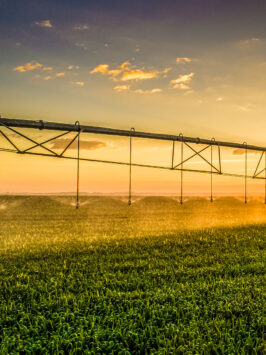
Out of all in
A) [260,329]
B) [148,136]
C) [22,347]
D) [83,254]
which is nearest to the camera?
[22,347]

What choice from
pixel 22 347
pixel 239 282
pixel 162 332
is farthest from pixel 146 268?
pixel 22 347

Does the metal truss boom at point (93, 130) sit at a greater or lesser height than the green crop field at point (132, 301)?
greater

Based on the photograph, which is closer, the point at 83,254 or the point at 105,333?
the point at 105,333

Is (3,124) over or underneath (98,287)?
over

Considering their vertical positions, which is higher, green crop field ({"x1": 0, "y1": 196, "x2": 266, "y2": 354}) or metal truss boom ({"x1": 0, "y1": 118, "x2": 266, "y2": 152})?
metal truss boom ({"x1": 0, "y1": 118, "x2": 266, "y2": 152})

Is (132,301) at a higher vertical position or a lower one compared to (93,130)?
lower

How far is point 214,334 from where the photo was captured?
757 cm

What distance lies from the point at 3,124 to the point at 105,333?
267 inches

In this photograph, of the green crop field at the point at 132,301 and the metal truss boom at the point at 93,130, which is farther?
the metal truss boom at the point at 93,130

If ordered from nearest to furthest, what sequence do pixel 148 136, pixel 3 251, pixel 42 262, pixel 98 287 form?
pixel 98 287
pixel 148 136
pixel 42 262
pixel 3 251

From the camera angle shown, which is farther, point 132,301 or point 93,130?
point 93,130

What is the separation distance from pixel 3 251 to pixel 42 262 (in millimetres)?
3966

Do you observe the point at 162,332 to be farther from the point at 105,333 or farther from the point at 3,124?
the point at 3,124

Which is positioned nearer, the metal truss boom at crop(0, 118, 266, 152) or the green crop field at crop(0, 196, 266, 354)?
the green crop field at crop(0, 196, 266, 354)
